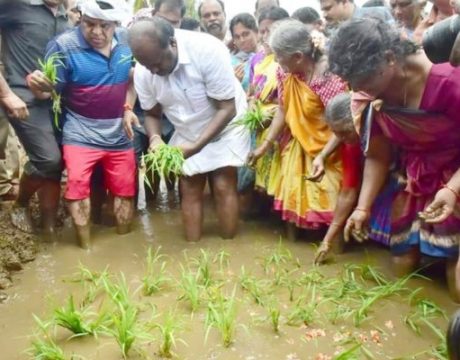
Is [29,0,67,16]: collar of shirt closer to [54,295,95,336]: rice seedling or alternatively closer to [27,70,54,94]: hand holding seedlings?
[27,70,54,94]: hand holding seedlings

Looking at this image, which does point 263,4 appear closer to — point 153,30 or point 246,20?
point 246,20

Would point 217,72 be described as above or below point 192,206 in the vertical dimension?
above

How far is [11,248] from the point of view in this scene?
3762 millimetres

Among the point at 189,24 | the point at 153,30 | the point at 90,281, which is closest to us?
the point at 90,281

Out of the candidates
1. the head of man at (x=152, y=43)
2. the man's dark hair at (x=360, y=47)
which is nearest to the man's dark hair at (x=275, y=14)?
the head of man at (x=152, y=43)

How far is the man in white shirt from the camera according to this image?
3846 mm

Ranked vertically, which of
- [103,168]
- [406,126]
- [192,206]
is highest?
[406,126]

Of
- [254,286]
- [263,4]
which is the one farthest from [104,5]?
[263,4]

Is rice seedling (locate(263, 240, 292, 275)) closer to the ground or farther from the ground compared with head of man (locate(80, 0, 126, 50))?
closer to the ground

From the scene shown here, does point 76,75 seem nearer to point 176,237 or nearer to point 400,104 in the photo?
point 176,237

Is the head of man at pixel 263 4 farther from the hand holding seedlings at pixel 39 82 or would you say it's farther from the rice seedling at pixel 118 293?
the rice seedling at pixel 118 293

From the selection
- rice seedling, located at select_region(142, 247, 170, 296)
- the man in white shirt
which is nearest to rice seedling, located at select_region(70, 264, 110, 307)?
rice seedling, located at select_region(142, 247, 170, 296)

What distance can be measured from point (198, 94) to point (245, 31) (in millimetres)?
1494

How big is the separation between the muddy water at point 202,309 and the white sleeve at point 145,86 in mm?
966
